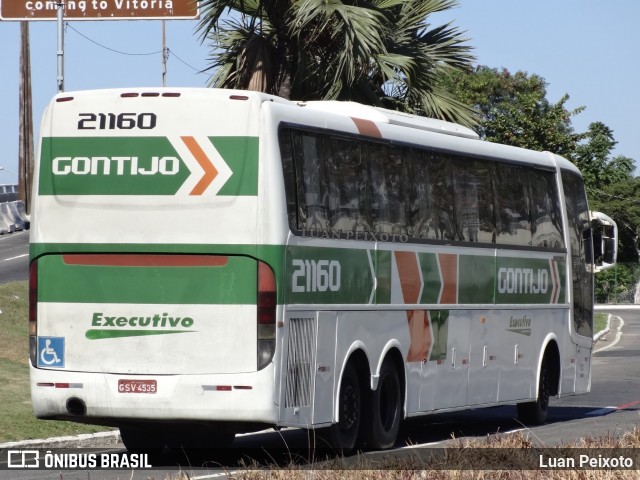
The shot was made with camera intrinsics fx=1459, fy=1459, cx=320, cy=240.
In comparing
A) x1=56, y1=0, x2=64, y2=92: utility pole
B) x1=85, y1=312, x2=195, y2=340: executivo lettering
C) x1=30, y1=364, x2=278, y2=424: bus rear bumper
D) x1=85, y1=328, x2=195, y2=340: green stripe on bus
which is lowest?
x1=30, y1=364, x2=278, y2=424: bus rear bumper

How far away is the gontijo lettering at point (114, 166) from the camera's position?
13.4 metres

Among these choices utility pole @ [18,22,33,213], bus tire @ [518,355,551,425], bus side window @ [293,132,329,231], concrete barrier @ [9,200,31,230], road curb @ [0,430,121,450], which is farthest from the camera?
concrete barrier @ [9,200,31,230]

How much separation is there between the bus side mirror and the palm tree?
3653 millimetres

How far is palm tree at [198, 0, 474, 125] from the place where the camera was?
75.9ft

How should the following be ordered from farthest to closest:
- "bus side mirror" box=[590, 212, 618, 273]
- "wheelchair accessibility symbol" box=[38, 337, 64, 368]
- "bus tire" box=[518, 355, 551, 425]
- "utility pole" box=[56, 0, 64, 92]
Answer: "utility pole" box=[56, 0, 64, 92], "bus side mirror" box=[590, 212, 618, 273], "bus tire" box=[518, 355, 551, 425], "wheelchair accessibility symbol" box=[38, 337, 64, 368]

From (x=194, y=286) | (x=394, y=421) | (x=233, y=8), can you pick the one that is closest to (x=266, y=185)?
(x=194, y=286)

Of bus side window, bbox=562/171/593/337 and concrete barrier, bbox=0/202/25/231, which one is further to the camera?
concrete barrier, bbox=0/202/25/231

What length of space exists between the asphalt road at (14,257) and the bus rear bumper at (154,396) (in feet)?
77.3

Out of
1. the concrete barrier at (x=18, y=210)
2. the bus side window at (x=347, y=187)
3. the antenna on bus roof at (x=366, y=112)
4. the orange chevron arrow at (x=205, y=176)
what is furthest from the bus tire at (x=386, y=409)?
the concrete barrier at (x=18, y=210)

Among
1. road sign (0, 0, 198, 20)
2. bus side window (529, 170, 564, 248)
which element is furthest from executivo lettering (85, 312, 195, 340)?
road sign (0, 0, 198, 20)

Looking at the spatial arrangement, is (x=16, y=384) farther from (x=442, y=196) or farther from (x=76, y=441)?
(x=442, y=196)

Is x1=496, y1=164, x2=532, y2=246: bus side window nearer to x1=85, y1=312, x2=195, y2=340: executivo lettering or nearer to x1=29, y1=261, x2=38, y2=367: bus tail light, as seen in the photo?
x1=85, y1=312, x2=195, y2=340: executivo lettering

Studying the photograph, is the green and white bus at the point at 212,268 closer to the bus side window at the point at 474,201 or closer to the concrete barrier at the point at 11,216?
the bus side window at the point at 474,201

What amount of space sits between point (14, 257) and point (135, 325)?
32932 millimetres
